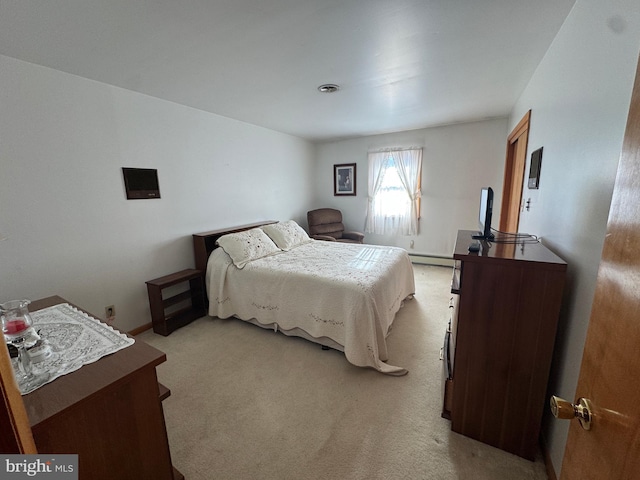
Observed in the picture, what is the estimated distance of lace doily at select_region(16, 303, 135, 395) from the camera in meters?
1.03

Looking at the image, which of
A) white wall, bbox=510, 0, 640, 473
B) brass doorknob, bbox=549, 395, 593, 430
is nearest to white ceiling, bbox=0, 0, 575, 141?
white wall, bbox=510, 0, 640, 473

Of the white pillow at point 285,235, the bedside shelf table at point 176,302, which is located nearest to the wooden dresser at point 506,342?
the white pillow at point 285,235

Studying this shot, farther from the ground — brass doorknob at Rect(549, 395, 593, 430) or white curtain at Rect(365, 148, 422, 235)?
white curtain at Rect(365, 148, 422, 235)

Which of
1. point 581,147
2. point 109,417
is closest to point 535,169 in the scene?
point 581,147

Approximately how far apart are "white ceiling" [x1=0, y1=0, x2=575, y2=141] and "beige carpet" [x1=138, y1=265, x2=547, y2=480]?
2.31 meters

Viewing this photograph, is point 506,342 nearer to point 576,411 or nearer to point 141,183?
point 576,411

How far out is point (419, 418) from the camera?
1.63m

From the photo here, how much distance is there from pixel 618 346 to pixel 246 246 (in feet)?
9.26

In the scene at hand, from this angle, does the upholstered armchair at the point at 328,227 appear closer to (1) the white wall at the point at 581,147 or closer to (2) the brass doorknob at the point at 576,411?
(1) the white wall at the point at 581,147

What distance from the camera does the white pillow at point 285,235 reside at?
3.47 meters

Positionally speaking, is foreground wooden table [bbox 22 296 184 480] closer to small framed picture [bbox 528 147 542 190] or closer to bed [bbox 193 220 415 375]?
bed [bbox 193 220 415 375]

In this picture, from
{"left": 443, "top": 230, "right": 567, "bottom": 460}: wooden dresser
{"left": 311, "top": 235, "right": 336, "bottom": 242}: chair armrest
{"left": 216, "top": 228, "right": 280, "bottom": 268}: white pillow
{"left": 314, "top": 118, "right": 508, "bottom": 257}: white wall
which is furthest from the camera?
{"left": 311, "top": 235, "right": 336, "bottom": 242}: chair armrest

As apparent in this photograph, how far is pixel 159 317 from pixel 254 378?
1266 mm

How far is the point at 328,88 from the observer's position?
249cm
